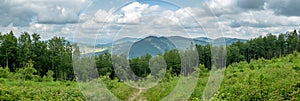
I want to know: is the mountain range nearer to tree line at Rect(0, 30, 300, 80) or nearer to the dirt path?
the dirt path

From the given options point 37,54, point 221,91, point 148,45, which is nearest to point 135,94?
point 148,45

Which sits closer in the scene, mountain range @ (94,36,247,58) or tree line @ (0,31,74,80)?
mountain range @ (94,36,247,58)

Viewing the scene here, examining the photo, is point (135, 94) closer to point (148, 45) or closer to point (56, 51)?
point (148, 45)

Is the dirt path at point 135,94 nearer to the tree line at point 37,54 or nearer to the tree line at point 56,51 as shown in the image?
the tree line at point 56,51

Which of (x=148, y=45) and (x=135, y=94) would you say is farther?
(x=135, y=94)

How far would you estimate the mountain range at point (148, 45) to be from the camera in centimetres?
504

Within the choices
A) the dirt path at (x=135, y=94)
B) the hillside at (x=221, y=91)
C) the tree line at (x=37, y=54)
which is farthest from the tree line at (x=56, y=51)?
the dirt path at (x=135, y=94)

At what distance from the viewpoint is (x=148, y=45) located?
523cm

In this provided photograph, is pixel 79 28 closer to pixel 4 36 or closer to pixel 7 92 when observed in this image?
pixel 7 92

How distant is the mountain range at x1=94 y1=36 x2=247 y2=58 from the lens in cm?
504

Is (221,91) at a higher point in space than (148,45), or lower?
lower

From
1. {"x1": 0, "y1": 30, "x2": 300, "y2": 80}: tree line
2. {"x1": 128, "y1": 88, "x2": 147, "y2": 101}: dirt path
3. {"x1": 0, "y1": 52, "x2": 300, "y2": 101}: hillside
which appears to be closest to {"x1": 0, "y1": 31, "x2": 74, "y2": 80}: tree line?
{"x1": 0, "y1": 30, "x2": 300, "y2": 80}: tree line

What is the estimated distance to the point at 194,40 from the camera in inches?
197

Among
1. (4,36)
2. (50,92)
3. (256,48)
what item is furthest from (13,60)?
(256,48)
